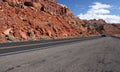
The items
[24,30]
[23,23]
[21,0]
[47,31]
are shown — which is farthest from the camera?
[21,0]

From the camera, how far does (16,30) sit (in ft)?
143

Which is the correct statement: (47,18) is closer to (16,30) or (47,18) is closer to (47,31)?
(47,31)

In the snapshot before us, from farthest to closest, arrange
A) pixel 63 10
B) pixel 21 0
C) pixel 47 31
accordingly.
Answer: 1. pixel 63 10
2. pixel 21 0
3. pixel 47 31

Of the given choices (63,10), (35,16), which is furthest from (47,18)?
(63,10)

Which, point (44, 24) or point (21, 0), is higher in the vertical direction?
point (21, 0)

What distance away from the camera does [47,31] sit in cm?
5478

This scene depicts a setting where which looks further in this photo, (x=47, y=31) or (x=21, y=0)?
(x=21, y=0)

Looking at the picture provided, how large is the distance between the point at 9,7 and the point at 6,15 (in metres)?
5.81

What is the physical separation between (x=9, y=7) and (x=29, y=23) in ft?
18.2

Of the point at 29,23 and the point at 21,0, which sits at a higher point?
the point at 21,0

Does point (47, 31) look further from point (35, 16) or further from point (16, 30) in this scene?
point (16, 30)

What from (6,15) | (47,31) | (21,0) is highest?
(21,0)

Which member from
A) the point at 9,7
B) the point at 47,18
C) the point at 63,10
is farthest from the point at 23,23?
the point at 63,10

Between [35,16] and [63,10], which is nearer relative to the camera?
[35,16]
